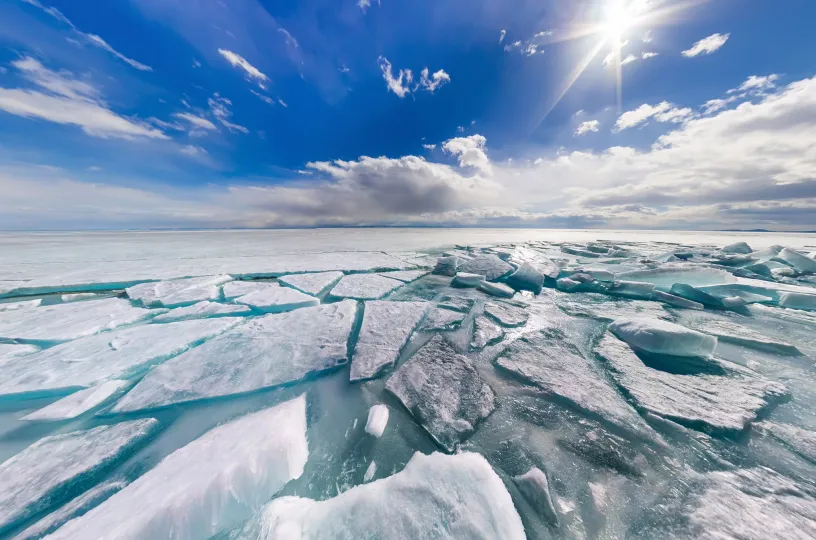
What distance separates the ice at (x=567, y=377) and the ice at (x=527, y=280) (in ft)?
5.17

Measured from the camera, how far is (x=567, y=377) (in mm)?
1559

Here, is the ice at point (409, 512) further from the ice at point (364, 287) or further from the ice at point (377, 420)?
the ice at point (364, 287)

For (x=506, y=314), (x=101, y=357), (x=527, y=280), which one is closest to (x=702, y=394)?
(x=506, y=314)

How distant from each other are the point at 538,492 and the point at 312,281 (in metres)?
3.43

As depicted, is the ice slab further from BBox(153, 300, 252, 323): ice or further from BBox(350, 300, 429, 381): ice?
BBox(153, 300, 252, 323): ice

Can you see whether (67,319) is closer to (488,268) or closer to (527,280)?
(488,268)

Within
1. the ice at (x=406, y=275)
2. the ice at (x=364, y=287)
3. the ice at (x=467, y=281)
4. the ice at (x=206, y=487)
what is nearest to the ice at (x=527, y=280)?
the ice at (x=467, y=281)

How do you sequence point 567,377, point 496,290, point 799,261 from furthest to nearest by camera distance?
point 799,261 < point 496,290 < point 567,377

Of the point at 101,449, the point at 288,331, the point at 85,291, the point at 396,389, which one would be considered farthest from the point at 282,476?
the point at 85,291

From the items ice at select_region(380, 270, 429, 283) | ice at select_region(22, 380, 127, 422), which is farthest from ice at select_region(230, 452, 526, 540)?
ice at select_region(380, 270, 429, 283)

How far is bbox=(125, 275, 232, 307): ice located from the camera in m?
2.84

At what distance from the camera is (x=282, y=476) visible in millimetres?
983

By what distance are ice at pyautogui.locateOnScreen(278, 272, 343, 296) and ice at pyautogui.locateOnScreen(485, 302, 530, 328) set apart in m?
2.14

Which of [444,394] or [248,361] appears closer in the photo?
[444,394]
